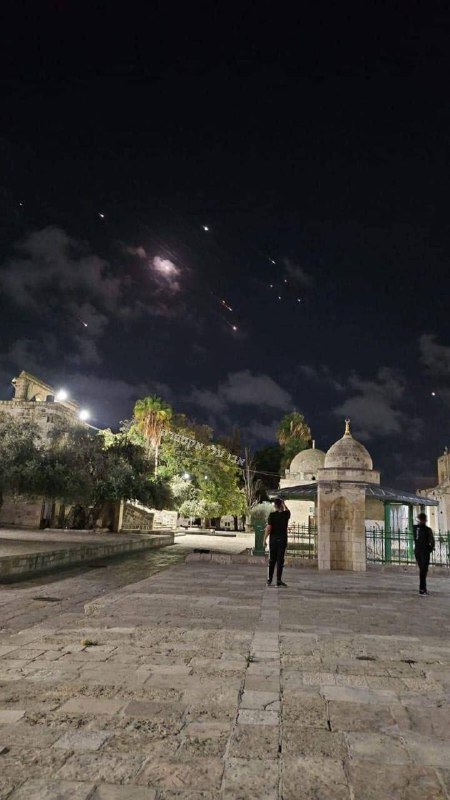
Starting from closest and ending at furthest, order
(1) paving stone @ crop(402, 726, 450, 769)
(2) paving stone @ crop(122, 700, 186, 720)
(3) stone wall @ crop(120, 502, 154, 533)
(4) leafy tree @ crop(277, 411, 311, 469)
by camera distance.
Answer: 1. (1) paving stone @ crop(402, 726, 450, 769)
2. (2) paving stone @ crop(122, 700, 186, 720)
3. (3) stone wall @ crop(120, 502, 154, 533)
4. (4) leafy tree @ crop(277, 411, 311, 469)

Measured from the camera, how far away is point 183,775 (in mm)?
2432

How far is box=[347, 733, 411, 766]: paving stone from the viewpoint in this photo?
2.65m

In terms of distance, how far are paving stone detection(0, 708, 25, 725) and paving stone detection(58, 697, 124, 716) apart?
0.25m

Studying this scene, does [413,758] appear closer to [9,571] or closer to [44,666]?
[44,666]

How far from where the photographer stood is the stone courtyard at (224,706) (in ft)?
7.87

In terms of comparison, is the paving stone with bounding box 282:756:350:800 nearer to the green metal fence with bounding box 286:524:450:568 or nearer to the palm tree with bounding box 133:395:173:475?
the green metal fence with bounding box 286:524:450:568

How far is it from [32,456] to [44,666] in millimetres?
21703

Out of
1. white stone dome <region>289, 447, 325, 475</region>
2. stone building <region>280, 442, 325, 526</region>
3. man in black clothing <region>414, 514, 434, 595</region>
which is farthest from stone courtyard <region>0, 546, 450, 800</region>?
white stone dome <region>289, 447, 325, 475</region>

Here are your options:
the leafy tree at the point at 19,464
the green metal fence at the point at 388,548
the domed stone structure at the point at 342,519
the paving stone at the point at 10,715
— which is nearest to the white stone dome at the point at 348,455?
the green metal fence at the point at 388,548

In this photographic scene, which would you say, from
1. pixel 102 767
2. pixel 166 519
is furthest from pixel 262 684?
pixel 166 519

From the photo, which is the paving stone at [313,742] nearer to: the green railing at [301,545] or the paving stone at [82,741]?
the paving stone at [82,741]

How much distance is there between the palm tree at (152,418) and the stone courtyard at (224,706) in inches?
1323

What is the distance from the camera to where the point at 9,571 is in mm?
12016

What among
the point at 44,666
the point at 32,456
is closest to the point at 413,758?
the point at 44,666
